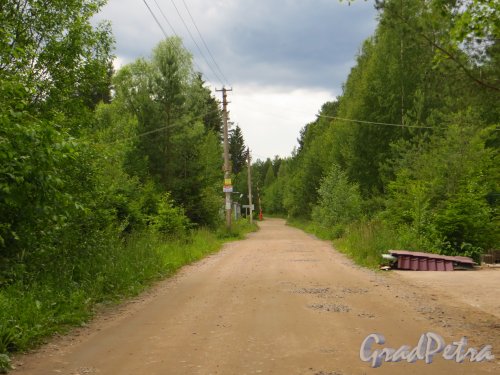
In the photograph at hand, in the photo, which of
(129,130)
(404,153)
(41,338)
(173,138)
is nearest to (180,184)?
(173,138)

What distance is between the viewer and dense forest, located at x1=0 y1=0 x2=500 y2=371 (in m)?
7.32

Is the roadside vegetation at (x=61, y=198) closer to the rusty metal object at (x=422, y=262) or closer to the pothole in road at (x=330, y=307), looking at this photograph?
the pothole in road at (x=330, y=307)

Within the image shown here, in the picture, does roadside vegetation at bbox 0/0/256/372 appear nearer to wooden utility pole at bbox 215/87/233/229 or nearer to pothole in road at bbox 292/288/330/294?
pothole in road at bbox 292/288/330/294

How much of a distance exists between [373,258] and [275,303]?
8.36 m

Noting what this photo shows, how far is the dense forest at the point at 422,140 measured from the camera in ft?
33.9

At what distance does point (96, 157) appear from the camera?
1070 centimetres

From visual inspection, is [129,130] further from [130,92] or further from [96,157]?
[96,157]

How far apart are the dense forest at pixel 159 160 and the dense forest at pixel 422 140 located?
7 cm

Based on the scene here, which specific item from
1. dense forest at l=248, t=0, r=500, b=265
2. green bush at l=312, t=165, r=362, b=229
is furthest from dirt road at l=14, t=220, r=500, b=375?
green bush at l=312, t=165, r=362, b=229

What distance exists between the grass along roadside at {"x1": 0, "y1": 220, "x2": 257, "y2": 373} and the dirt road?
322 millimetres

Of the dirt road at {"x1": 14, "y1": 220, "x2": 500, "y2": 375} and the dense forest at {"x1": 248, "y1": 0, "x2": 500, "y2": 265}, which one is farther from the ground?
the dense forest at {"x1": 248, "y1": 0, "x2": 500, "y2": 265}

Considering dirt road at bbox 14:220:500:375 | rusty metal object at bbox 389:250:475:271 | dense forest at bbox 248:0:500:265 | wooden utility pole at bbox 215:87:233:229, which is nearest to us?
dirt road at bbox 14:220:500:375

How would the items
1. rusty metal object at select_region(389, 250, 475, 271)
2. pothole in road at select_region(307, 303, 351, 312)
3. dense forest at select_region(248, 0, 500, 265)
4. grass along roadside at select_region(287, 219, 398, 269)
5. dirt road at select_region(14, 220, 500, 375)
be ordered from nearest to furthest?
dirt road at select_region(14, 220, 500, 375)
pothole in road at select_region(307, 303, 351, 312)
dense forest at select_region(248, 0, 500, 265)
rusty metal object at select_region(389, 250, 475, 271)
grass along roadside at select_region(287, 219, 398, 269)

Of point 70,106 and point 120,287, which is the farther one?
point 70,106
